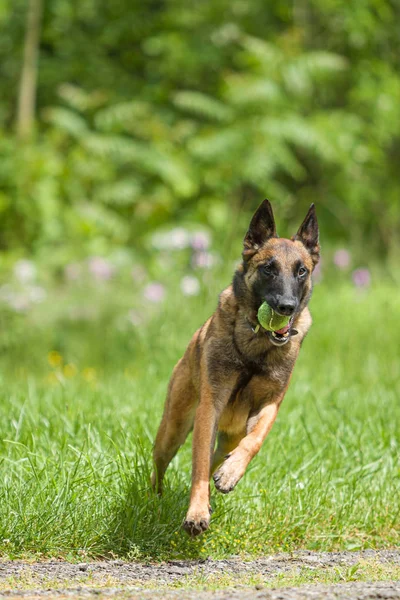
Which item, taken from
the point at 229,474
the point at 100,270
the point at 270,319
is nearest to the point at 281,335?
Result: the point at 270,319

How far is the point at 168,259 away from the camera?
970cm

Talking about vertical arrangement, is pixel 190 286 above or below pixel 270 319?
above

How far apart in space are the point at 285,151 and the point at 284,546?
10.7 meters

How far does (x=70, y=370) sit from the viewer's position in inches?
321

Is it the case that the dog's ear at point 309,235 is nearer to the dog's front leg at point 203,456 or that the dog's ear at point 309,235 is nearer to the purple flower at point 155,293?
the dog's front leg at point 203,456

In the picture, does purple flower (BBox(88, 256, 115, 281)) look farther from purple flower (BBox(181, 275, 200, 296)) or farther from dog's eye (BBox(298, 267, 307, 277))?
dog's eye (BBox(298, 267, 307, 277))

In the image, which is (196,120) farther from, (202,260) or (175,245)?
(202,260)

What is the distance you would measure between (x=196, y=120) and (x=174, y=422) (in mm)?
11863

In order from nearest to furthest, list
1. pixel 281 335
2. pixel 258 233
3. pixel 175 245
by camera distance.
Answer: pixel 281 335
pixel 258 233
pixel 175 245

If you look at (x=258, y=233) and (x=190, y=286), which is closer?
(x=258, y=233)

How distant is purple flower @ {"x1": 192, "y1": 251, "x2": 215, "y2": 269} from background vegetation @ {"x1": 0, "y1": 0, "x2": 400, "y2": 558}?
5 centimetres

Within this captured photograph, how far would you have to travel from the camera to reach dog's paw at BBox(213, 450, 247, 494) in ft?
12.9

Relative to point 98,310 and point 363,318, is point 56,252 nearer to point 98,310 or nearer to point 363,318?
point 98,310

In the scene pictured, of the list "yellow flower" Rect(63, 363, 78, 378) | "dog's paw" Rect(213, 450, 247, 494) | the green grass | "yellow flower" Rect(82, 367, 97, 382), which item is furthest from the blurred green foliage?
"dog's paw" Rect(213, 450, 247, 494)
